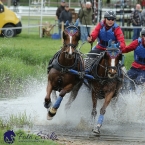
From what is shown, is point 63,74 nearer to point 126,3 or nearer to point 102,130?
point 102,130

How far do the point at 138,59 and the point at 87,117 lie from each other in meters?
1.77

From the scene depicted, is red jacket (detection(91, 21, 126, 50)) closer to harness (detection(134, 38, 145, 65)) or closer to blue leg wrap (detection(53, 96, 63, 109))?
harness (detection(134, 38, 145, 65))

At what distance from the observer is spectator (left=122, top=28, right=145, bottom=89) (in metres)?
14.0

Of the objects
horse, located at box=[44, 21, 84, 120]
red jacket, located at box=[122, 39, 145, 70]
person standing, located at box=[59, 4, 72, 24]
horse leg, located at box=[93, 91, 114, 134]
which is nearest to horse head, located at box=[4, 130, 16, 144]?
horse leg, located at box=[93, 91, 114, 134]

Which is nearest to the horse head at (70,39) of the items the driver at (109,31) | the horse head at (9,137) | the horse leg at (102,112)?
the horse leg at (102,112)

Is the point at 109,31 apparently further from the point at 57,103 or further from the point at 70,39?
the point at 57,103

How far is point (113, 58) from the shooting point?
12.4 metres

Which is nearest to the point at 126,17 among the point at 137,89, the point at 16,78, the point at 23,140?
the point at 16,78

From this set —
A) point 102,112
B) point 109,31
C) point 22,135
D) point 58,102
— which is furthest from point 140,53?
point 22,135

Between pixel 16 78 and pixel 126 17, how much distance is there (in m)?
14.3

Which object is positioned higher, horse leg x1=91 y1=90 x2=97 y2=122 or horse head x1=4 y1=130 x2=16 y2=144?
horse head x1=4 y1=130 x2=16 y2=144

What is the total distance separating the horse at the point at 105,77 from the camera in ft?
40.8

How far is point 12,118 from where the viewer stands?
12.6 m

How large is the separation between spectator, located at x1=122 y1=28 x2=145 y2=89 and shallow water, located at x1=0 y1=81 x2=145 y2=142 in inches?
11.8
